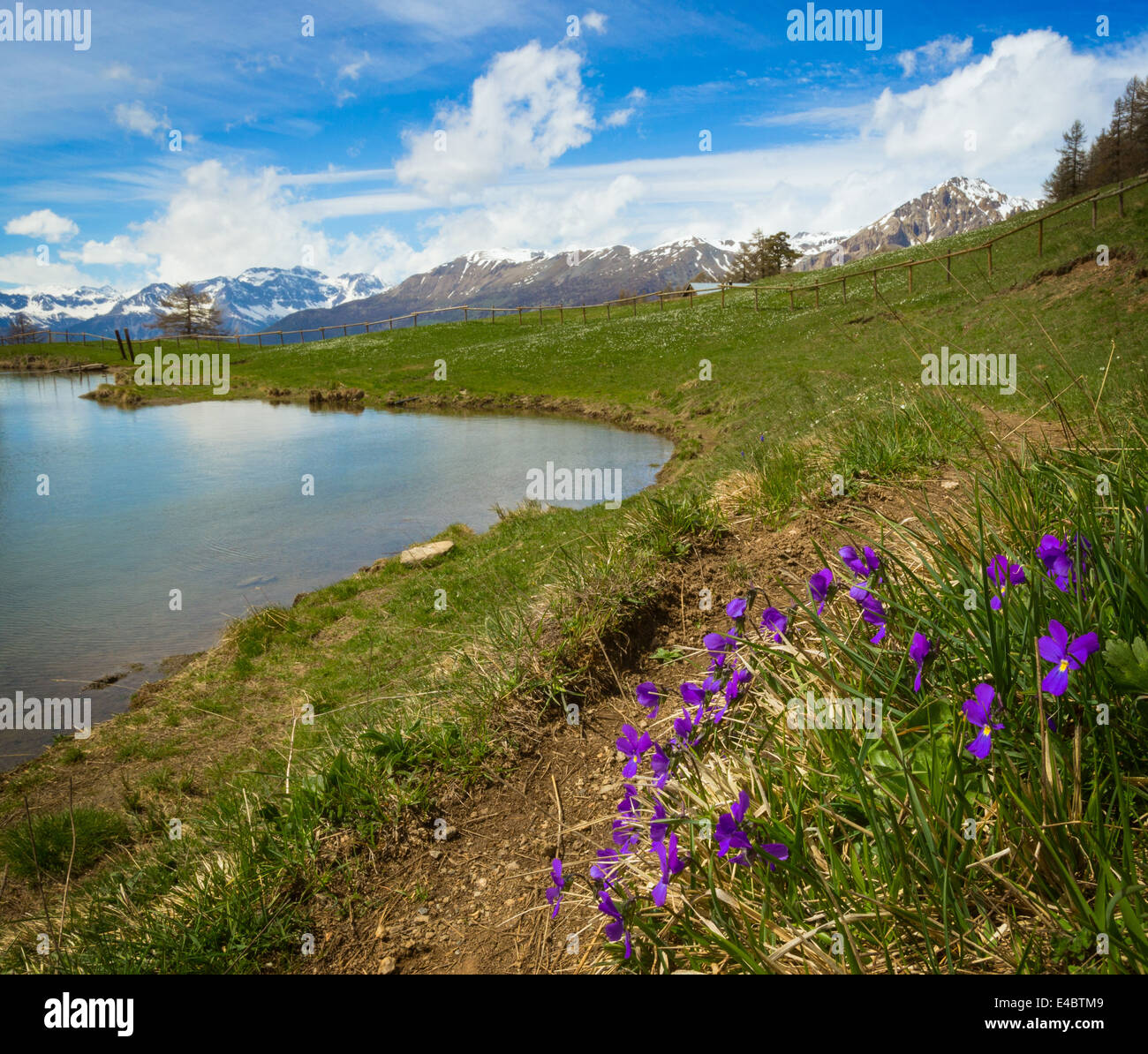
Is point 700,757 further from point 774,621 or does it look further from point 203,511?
point 203,511

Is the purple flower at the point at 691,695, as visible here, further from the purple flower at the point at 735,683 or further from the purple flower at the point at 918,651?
the purple flower at the point at 918,651

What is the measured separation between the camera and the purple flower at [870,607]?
2227mm

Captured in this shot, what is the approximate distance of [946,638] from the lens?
218 cm

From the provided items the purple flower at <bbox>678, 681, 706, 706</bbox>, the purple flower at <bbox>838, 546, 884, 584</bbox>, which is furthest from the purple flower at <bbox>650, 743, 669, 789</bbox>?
the purple flower at <bbox>838, 546, 884, 584</bbox>

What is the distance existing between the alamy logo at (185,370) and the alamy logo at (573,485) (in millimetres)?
34200

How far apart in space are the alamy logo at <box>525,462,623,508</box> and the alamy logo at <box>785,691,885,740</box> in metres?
12.1

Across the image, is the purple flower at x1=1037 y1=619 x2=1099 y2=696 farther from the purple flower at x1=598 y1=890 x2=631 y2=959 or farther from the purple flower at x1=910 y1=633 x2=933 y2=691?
the purple flower at x1=598 y1=890 x2=631 y2=959

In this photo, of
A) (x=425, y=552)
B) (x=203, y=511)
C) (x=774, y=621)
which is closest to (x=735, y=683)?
(x=774, y=621)

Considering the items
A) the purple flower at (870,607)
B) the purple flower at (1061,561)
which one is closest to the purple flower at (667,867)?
the purple flower at (870,607)
